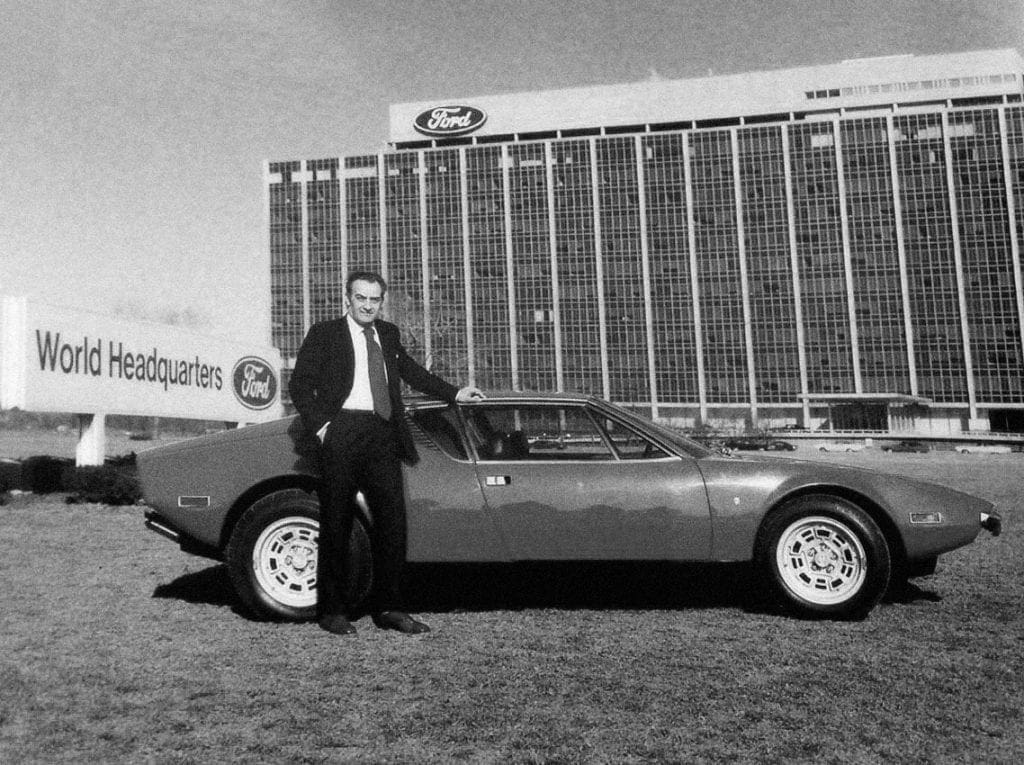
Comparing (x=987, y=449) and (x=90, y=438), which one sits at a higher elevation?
(x=90, y=438)

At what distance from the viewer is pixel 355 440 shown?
12.6 ft

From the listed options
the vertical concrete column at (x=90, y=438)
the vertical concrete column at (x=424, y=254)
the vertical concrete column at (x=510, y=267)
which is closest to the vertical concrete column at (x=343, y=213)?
the vertical concrete column at (x=424, y=254)

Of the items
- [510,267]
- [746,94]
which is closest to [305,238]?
[510,267]

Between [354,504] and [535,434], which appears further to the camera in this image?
[535,434]

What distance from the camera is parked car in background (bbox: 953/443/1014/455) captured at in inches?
2235

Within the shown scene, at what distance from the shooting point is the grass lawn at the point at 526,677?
244cm

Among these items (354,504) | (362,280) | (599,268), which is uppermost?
(599,268)

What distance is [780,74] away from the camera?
84.6m

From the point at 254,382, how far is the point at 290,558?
13942mm

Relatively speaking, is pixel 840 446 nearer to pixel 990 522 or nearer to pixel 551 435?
pixel 990 522

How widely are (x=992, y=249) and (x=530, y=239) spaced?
47942mm

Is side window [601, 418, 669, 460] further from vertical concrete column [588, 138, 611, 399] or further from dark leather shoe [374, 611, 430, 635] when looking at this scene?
vertical concrete column [588, 138, 611, 399]

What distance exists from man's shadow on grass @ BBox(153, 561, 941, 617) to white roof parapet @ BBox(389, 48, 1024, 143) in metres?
89.5

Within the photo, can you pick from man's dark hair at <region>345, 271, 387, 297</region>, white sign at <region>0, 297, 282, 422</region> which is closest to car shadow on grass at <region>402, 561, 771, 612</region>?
man's dark hair at <region>345, 271, 387, 297</region>
